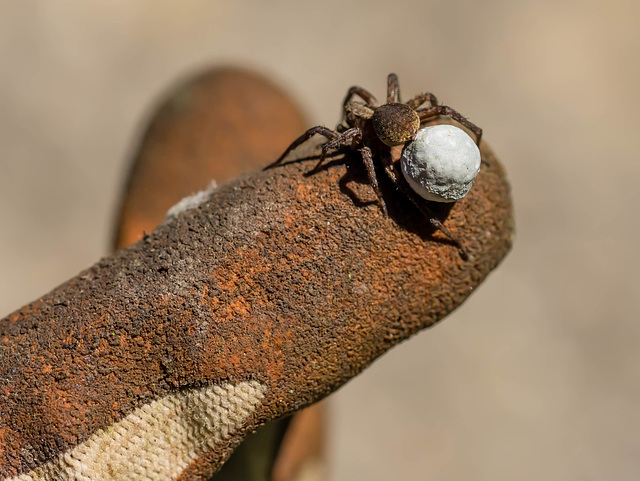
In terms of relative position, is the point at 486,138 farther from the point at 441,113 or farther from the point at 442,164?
the point at 442,164

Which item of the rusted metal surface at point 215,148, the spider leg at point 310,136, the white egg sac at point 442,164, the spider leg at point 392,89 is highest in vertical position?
the rusted metal surface at point 215,148

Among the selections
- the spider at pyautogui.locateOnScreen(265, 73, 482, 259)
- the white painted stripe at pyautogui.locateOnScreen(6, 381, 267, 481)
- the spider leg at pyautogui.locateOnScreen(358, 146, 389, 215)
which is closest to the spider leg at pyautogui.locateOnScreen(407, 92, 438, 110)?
the spider at pyautogui.locateOnScreen(265, 73, 482, 259)

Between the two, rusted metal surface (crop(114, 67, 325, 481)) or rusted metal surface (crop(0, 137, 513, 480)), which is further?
rusted metal surface (crop(114, 67, 325, 481))

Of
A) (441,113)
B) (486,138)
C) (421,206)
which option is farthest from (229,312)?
(486,138)

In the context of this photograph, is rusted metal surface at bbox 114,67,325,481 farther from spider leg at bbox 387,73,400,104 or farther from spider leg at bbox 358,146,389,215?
spider leg at bbox 358,146,389,215

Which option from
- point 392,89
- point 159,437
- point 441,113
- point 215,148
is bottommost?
point 159,437

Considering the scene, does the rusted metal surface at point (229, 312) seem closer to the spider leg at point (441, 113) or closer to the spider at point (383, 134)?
the spider at point (383, 134)

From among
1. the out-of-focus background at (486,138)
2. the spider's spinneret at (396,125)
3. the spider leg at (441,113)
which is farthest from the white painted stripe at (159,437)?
the out-of-focus background at (486,138)
